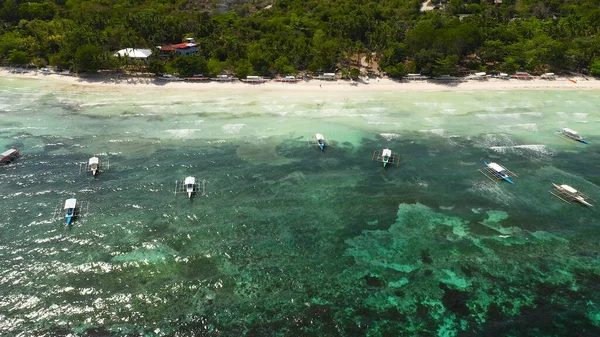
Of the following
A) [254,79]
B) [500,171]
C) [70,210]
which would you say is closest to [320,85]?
[254,79]

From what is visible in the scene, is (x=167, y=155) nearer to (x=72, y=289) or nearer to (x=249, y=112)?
(x=249, y=112)

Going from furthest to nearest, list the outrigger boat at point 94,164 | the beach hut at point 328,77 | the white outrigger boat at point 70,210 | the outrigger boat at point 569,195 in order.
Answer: the beach hut at point 328,77 < the outrigger boat at point 94,164 < the outrigger boat at point 569,195 < the white outrigger boat at point 70,210

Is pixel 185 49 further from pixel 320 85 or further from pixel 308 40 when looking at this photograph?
pixel 320 85

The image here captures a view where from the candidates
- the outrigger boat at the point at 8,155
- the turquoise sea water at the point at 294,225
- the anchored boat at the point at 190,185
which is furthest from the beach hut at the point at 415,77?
the outrigger boat at the point at 8,155

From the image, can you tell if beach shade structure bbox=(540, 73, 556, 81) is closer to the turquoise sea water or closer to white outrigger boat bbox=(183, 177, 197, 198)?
the turquoise sea water

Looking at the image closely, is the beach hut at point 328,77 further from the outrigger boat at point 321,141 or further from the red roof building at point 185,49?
the red roof building at point 185,49

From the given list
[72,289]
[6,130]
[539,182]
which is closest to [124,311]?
[72,289]
